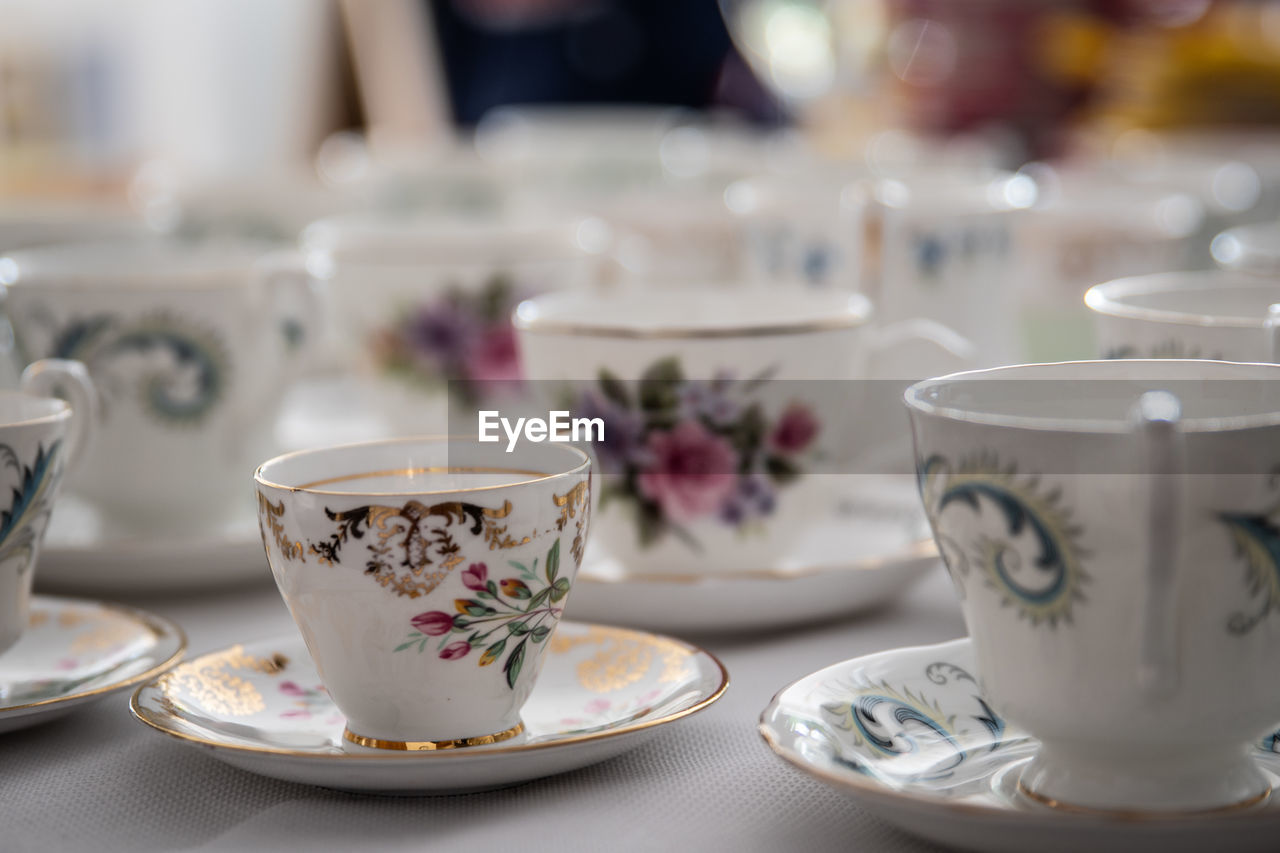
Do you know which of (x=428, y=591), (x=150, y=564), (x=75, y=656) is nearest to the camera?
(x=428, y=591)

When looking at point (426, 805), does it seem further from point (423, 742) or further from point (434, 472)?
point (434, 472)

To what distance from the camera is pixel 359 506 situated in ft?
1.75

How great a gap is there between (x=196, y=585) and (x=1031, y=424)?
49 cm

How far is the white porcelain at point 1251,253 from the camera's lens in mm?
765

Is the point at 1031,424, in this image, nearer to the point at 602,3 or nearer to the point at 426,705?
the point at 426,705

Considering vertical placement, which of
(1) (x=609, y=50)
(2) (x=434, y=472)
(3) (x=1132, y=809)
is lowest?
(3) (x=1132, y=809)

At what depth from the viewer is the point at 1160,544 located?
1.47ft

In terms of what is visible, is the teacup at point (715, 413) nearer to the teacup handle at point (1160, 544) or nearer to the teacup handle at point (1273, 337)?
the teacup handle at point (1273, 337)

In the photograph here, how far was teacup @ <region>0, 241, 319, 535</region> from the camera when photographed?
0.85 metres

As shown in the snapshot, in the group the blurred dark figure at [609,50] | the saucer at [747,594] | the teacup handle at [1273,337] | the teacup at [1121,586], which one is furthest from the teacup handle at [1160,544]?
the blurred dark figure at [609,50]

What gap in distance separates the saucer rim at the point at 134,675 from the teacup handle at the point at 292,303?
23cm

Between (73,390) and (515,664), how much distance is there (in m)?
0.26

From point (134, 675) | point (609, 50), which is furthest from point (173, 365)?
point (609, 50)

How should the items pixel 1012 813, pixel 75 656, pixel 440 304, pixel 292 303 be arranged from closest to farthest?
pixel 1012 813
pixel 75 656
pixel 292 303
pixel 440 304
